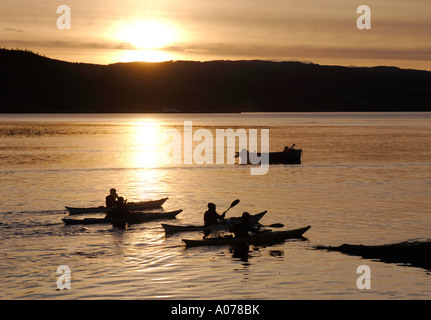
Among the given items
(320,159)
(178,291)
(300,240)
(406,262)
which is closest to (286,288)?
(178,291)

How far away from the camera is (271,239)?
29.4 metres

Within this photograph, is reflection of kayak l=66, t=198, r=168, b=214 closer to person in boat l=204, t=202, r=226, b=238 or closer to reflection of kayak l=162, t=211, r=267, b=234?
reflection of kayak l=162, t=211, r=267, b=234

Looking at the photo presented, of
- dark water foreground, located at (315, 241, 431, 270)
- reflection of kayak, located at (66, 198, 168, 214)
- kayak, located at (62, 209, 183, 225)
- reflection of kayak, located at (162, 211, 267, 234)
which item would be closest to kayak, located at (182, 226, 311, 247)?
reflection of kayak, located at (162, 211, 267, 234)

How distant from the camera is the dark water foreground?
24438mm

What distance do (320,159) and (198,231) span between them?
5596 centimetres

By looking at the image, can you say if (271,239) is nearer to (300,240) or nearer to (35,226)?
(300,240)

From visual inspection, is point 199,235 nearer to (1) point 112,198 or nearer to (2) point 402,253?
(1) point 112,198

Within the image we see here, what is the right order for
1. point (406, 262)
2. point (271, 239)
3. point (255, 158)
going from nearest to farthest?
point (406, 262) → point (271, 239) → point (255, 158)

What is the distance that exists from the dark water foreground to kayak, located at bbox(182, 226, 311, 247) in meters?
4.22

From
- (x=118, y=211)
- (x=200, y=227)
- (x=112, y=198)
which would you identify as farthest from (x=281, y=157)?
(x=200, y=227)

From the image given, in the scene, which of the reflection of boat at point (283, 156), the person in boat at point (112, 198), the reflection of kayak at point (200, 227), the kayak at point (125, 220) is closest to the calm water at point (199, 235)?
the reflection of kayak at point (200, 227)

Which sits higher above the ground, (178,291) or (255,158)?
(255,158)

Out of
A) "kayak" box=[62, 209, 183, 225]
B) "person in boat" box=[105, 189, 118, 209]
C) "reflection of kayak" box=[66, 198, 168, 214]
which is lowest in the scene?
"kayak" box=[62, 209, 183, 225]

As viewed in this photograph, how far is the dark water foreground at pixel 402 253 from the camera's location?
24438 millimetres
